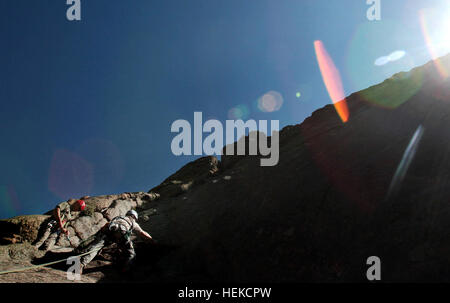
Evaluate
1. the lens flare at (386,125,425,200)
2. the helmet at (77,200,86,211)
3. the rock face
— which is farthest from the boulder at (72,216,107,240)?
the lens flare at (386,125,425,200)

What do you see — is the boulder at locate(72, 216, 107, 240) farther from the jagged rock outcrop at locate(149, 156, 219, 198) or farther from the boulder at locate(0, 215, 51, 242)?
the jagged rock outcrop at locate(149, 156, 219, 198)

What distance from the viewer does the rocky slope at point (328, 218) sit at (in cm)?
603

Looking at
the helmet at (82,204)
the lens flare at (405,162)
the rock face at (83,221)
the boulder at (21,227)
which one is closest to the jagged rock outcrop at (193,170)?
the rock face at (83,221)

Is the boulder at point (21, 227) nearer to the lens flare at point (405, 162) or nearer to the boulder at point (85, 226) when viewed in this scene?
the boulder at point (85, 226)

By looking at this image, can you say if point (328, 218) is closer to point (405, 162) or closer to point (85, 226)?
point (405, 162)

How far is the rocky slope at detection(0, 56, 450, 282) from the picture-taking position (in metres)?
6.03

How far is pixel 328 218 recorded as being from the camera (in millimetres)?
7875

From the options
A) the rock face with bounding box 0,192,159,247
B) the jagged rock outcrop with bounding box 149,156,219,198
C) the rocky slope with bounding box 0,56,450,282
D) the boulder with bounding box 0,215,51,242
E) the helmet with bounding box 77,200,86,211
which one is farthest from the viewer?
the jagged rock outcrop with bounding box 149,156,219,198

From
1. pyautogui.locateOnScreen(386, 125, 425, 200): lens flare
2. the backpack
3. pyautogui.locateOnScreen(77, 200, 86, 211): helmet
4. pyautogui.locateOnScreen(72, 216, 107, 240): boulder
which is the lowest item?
pyautogui.locateOnScreen(72, 216, 107, 240): boulder

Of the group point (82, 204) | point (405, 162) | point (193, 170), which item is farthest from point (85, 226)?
point (405, 162)
